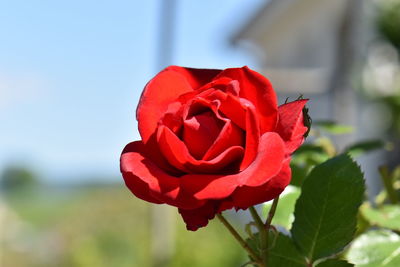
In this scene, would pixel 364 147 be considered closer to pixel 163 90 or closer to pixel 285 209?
pixel 285 209

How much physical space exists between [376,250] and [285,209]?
0.25 ft

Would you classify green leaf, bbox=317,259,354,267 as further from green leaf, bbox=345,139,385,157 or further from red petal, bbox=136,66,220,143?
green leaf, bbox=345,139,385,157

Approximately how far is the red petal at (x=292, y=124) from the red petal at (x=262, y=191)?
2 centimetres

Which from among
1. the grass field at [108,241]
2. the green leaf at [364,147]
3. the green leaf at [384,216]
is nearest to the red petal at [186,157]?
the green leaf at [384,216]

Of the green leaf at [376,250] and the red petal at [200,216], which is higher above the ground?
the red petal at [200,216]

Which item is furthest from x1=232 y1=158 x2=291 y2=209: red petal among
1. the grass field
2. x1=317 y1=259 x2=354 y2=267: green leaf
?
the grass field

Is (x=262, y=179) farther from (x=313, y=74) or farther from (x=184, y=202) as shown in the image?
(x=313, y=74)

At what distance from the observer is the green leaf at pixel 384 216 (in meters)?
0.59

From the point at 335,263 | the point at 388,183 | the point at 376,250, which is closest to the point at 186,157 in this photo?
the point at 335,263

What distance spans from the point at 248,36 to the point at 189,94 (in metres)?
8.73

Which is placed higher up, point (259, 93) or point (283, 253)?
point (259, 93)

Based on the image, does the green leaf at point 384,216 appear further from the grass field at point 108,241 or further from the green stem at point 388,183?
the grass field at point 108,241

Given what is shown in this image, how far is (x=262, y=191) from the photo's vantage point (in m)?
0.36

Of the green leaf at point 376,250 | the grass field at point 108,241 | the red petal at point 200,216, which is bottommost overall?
the grass field at point 108,241
